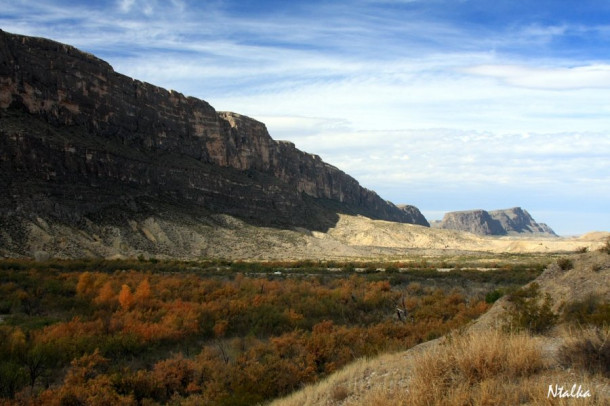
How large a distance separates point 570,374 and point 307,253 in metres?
72.4

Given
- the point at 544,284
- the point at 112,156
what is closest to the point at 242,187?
the point at 112,156

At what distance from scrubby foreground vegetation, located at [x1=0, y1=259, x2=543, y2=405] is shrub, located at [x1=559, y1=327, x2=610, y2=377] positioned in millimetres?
4974

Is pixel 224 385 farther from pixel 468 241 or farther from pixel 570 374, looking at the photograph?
pixel 468 241

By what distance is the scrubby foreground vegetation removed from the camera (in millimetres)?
11102

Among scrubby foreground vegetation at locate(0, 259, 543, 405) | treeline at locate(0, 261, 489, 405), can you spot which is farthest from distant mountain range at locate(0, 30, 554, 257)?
treeline at locate(0, 261, 489, 405)

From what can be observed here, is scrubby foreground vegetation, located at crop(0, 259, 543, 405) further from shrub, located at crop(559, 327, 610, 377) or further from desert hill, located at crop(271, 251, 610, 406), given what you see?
shrub, located at crop(559, 327, 610, 377)

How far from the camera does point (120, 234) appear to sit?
58.1 metres

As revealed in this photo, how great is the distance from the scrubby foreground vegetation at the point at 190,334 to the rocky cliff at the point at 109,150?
31803 mm

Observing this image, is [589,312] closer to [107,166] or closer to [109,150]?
[107,166]

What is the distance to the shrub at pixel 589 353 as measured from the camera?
739 centimetres

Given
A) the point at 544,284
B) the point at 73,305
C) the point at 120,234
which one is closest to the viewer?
the point at 544,284

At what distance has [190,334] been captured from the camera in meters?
16.1

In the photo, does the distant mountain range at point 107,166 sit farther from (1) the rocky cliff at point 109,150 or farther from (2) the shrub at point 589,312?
(2) the shrub at point 589,312

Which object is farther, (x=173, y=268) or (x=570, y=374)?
(x=173, y=268)
